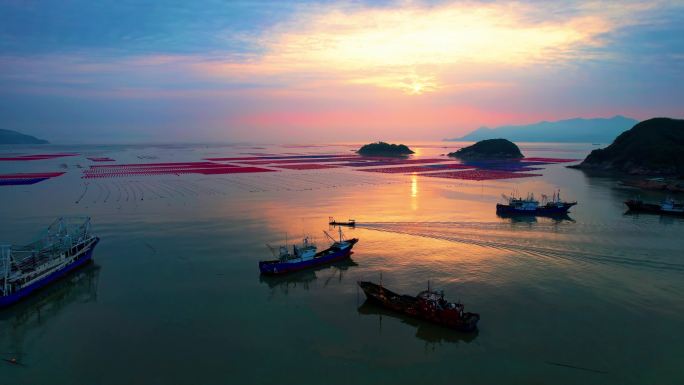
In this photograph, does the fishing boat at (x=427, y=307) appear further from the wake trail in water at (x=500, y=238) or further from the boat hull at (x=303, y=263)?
the wake trail in water at (x=500, y=238)

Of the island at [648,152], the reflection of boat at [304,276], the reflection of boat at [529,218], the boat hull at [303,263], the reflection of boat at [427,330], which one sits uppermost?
the island at [648,152]

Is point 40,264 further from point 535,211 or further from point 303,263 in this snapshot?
point 535,211

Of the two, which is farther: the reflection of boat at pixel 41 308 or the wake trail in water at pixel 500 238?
the wake trail in water at pixel 500 238

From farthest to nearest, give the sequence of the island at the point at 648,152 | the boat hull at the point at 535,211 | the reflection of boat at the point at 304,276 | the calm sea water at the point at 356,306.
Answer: the island at the point at 648,152 → the boat hull at the point at 535,211 → the reflection of boat at the point at 304,276 → the calm sea water at the point at 356,306

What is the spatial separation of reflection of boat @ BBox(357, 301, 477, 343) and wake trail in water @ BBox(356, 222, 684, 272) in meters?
17.8

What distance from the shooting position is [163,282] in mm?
31984

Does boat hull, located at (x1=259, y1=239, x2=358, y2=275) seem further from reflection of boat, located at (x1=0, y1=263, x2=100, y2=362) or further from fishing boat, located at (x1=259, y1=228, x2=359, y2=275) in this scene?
reflection of boat, located at (x1=0, y1=263, x2=100, y2=362)

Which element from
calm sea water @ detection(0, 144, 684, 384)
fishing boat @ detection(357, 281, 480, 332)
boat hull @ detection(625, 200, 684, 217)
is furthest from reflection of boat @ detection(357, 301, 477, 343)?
boat hull @ detection(625, 200, 684, 217)

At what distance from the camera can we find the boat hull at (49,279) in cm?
2842

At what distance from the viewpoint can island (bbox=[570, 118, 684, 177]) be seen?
11319 centimetres

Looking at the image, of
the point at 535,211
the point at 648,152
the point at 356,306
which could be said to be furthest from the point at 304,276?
the point at 648,152

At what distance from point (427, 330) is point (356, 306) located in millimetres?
5355

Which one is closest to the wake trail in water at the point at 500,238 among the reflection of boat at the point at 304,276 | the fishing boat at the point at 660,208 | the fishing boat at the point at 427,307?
the reflection of boat at the point at 304,276

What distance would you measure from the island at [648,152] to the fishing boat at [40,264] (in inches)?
5090
